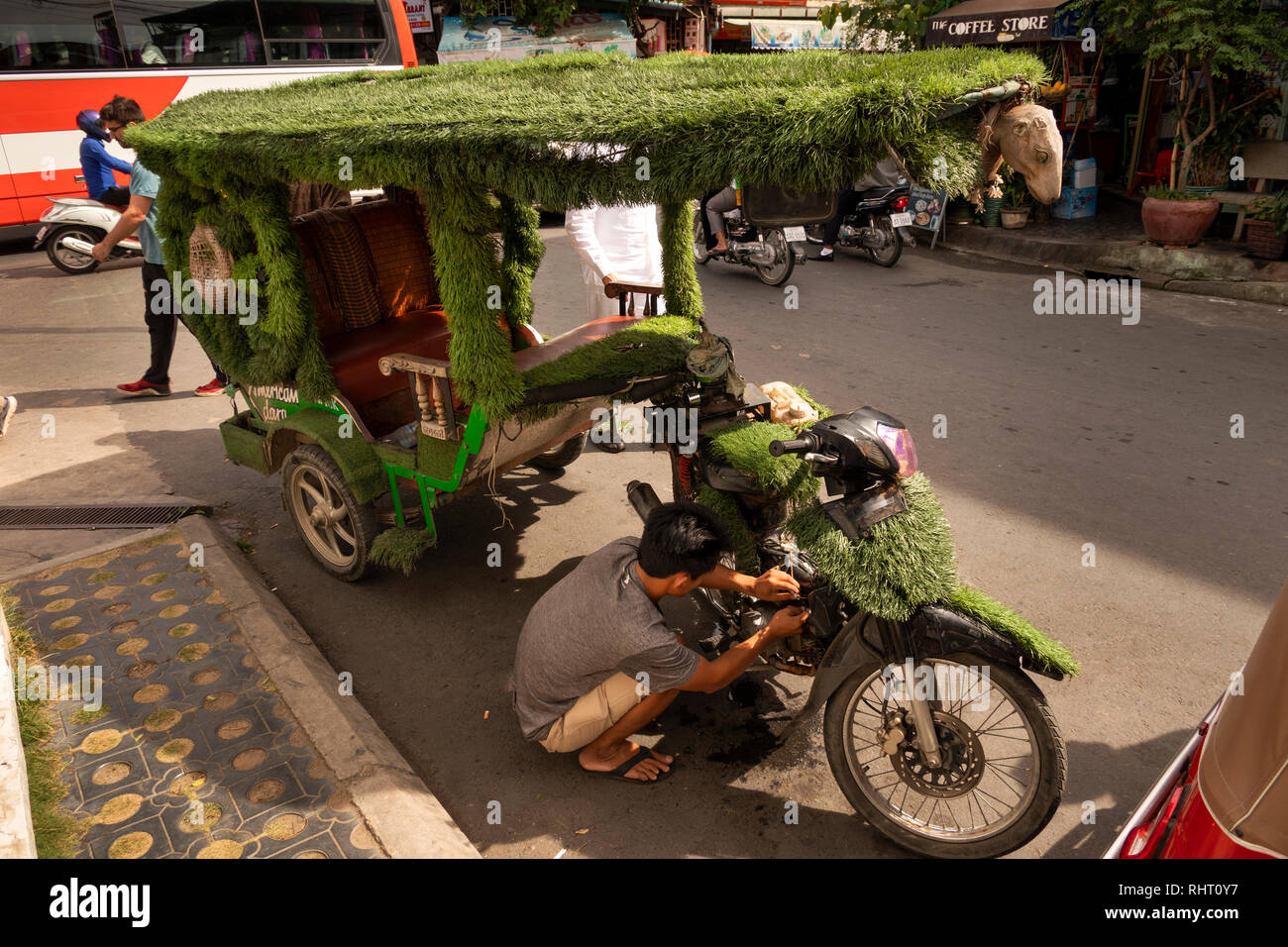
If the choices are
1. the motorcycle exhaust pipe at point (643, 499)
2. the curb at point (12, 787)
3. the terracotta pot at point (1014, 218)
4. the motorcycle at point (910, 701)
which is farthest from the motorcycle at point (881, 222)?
the curb at point (12, 787)

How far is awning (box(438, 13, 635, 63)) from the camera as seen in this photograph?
16.2 m

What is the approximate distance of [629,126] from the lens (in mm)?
2600

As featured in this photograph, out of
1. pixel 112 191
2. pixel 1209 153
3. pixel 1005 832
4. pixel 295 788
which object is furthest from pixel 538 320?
pixel 1209 153

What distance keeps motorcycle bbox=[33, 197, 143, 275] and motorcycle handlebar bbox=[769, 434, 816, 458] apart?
11.0 m

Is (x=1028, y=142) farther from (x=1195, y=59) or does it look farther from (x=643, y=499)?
(x=1195, y=59)

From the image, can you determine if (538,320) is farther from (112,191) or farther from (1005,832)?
(1005,832)

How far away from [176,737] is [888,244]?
946 cm

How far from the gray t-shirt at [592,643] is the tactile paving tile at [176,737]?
720mm

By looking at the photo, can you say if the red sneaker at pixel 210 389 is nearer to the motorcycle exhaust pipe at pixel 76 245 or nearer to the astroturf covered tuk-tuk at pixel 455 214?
the astroturf covered tuk-tuk at pixel 455 214

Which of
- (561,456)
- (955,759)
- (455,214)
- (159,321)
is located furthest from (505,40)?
(955,759)

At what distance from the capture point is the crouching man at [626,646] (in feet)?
9.42

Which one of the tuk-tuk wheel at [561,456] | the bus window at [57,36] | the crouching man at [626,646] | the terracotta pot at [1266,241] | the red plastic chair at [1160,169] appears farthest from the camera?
the red plastic chair at [1160,169]
